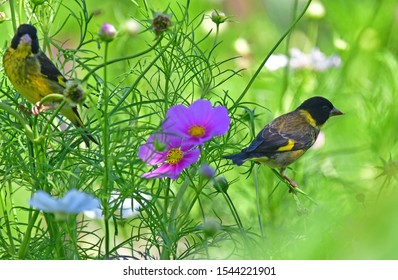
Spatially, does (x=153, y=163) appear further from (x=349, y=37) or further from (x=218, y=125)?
(x=349, y=37)

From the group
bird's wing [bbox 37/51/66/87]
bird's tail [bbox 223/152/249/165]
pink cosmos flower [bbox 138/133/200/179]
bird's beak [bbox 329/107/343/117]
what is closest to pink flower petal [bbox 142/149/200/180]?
pink cosmos flower [bbox 138/133/200/179]

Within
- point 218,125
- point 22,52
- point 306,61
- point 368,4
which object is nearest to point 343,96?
point 306,61

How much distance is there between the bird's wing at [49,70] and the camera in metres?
1.46

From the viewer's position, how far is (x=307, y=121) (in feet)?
6.65

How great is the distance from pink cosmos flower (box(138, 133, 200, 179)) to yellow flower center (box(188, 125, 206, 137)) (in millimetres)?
24

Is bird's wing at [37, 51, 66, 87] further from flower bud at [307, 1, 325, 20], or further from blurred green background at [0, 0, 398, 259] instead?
flower bud at [307, 1, 325, 20]

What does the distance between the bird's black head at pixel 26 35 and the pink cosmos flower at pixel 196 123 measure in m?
0.33

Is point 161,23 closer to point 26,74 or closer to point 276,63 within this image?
point 26,74

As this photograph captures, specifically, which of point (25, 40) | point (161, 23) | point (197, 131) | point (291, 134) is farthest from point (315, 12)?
point (161, 23)

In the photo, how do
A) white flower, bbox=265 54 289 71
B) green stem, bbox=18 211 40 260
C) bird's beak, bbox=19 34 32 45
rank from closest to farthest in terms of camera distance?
green stem, bbox=18 211 40 260, bird's beak, bbox=19 34 32 45, white flower, bbox=265 54 289 71

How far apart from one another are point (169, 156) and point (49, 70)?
0.50 metres

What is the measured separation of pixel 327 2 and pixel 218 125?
80.8 inches

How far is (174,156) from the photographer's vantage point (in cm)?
114

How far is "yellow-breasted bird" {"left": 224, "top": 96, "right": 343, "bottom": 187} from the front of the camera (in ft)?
5.60
